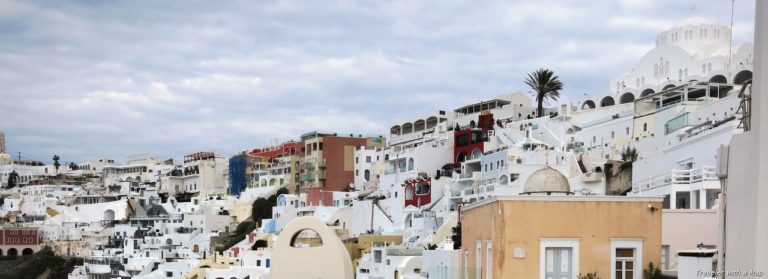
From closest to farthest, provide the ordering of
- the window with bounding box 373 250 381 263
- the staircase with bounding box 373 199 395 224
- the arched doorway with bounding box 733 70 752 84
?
1. the window with bounding box 373 250 381 263
2. the arched doorway with bounding box 733 70 752 84
3. the staircase with bounding box 373 199 395 224

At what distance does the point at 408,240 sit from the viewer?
50500 mm

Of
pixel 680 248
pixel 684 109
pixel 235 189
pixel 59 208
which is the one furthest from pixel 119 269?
pixel 680 248

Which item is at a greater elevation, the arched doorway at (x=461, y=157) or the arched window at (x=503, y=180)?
the arched doorway at (x=461, y=157)

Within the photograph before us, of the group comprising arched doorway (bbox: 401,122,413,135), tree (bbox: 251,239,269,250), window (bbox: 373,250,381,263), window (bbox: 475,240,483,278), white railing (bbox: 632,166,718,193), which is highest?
arched doorway (bbox: 401,122,413,135)

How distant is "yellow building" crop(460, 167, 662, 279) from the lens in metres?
15.0

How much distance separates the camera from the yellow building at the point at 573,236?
592 inches

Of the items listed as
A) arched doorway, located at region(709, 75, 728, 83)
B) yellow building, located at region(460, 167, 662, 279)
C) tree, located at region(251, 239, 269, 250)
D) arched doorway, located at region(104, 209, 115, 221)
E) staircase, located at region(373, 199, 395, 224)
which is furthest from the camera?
arched doorway, located at region(104, 209, 115, 221)

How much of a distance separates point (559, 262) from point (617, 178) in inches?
1088

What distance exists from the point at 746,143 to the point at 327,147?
250 ft

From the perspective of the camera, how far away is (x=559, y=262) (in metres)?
15.3

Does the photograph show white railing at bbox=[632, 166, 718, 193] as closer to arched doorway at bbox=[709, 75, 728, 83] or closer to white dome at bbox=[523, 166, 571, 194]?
white dome at bbox=[523, 166, 571, 194]

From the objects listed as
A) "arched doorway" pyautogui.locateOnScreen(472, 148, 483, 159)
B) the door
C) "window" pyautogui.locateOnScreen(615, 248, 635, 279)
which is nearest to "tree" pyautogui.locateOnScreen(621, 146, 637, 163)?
"arched doorway" pyautogui.locateOnScreen(472, 148, 483, 159)

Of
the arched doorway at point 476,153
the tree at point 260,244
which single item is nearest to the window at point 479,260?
the arched doorway at point 476,153

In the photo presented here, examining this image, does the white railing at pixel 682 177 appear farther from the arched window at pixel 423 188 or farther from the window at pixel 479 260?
the arched window at pixel 423 188
